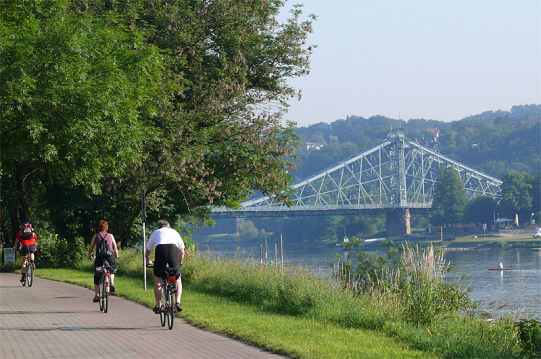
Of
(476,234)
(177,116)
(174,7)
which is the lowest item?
(476,234)

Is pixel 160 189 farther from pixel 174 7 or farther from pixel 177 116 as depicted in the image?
pixel 174 7

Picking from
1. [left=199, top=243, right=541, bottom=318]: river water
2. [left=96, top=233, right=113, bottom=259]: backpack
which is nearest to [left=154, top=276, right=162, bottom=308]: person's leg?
[left=96, top=233, right=113, bottom=259]: backpack

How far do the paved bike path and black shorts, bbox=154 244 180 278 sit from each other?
847 mm

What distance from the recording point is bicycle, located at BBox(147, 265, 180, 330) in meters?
10.4

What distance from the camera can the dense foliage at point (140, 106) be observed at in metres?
15.4

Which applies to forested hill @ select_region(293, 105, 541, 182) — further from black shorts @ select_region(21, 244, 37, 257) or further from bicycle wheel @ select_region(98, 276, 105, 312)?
bicycle wheel @ select_region(98, 276, 105, 312)

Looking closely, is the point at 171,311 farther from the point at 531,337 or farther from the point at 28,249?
the point at 28,249

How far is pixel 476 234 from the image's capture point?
92.0 m

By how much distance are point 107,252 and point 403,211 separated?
82.4 meters

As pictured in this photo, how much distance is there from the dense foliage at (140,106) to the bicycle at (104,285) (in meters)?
3.62

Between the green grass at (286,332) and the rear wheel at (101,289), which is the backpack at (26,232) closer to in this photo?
Answer: the green grass at (286,332)

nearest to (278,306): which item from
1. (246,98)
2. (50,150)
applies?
(50,150)

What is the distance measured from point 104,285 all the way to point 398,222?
3306 inches

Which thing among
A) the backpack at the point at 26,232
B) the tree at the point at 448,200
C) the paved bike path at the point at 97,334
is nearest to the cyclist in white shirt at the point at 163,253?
the paved bike path at the point at 97,334
